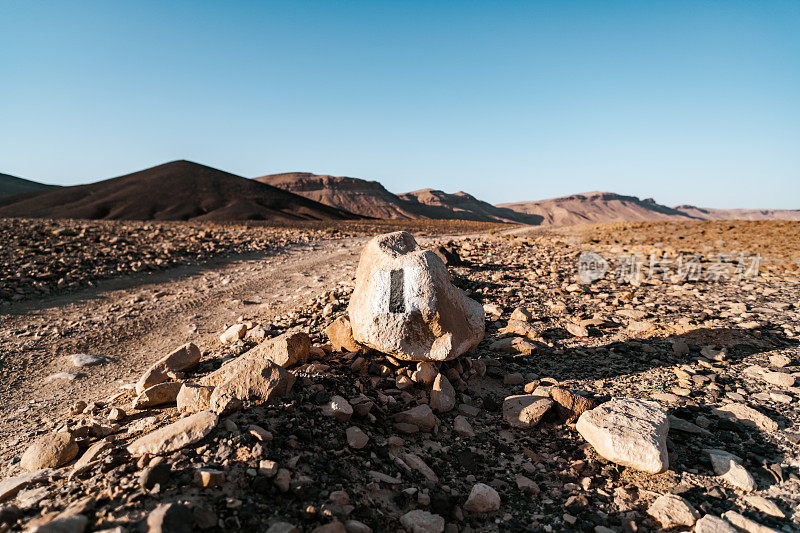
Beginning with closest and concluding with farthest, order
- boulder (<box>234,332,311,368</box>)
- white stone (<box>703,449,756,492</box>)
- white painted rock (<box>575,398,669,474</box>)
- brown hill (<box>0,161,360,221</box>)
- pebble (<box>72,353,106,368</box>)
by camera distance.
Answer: white stone (<box>703,449,756,492</box>), white painted rock (<box>575,398,669,474</box>), boulder (<box>234,332,311,368</box>), pebble (<box>72,353,106,368</box>), brown hill (<box>0,161,360,221</box>)

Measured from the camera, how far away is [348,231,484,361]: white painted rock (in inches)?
143

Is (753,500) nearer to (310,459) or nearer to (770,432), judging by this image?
(770,432)

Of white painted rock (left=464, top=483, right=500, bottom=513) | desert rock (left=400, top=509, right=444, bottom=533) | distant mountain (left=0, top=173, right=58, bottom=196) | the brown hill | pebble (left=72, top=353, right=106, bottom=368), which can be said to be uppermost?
distant mountain (left=0, top=173, right=58, bottom=196)

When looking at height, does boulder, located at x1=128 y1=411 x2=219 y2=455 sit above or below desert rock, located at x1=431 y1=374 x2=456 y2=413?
above

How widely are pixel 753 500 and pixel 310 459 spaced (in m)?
2.63

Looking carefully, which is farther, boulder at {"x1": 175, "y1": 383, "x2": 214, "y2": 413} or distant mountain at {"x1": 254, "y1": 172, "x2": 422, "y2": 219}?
distant mountain at {"x1": 254, "y1": 172, "x2": 422, "y2": 219}

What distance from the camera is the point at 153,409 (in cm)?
323

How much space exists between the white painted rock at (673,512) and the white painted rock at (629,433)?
31 cm

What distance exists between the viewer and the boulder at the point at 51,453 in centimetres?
254

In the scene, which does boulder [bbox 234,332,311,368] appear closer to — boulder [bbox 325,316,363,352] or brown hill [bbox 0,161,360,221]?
boulder [bbox 325,316,363,352]

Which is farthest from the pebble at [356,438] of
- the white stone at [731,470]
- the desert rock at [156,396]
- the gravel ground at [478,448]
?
the white stone at [731,470]

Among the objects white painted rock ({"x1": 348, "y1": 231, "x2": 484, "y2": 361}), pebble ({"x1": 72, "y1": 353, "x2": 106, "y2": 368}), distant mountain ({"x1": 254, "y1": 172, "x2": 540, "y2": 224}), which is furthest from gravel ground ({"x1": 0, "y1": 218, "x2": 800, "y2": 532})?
distant mountain ({"x1": 254, "y1": 172, "x2": 540, "y2": 224})

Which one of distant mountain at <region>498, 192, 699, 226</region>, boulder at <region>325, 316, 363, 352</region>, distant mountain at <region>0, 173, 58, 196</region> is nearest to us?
boulder at <region>325, 316, 363, 352</region>

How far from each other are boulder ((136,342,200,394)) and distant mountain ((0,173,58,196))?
486 ft
